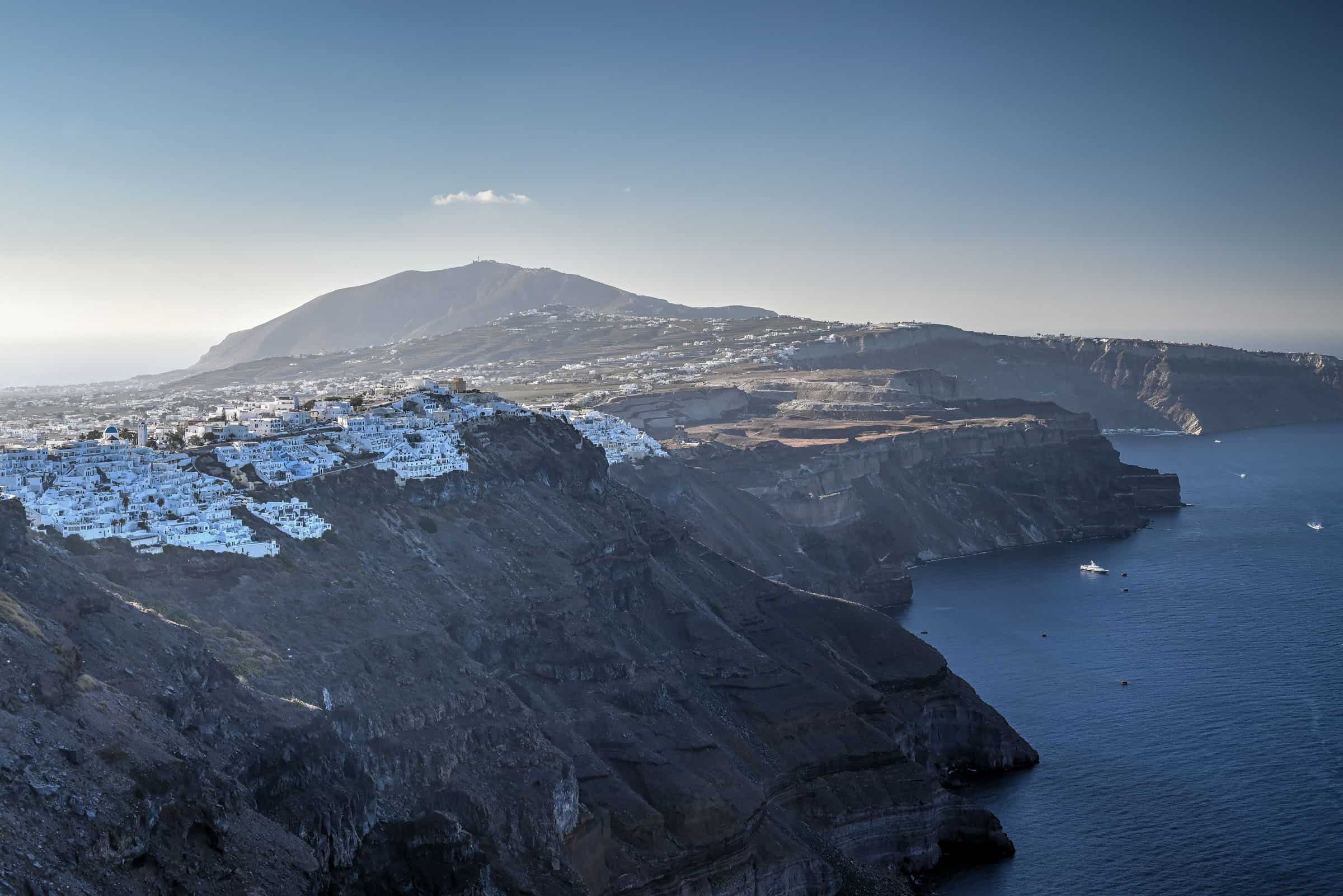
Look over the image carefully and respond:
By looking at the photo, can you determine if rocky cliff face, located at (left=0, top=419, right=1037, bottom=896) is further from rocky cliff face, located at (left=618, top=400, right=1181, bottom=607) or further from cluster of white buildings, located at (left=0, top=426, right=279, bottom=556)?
rocky cliff face, located at (left=618, top=400, right=1181, bottom=607)

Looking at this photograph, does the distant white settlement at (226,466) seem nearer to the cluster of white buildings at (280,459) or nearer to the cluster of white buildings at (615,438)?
the cluster of white buildings at (280,459)

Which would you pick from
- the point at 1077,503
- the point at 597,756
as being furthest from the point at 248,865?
the point at 1077,503

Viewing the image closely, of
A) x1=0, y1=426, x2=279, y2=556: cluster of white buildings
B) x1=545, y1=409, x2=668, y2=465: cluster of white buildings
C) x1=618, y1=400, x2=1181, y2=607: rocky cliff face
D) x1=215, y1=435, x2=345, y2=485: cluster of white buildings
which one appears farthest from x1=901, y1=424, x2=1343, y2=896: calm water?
x1=215, y1=435, x2=345, y2=485: cluster of white buildings

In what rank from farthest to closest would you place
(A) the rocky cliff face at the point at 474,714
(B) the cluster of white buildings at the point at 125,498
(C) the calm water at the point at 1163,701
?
1. (C) the calm water at the point at 1163,701
2. (B) the cluster of white buildings at the point at 125,498
3. (A) the rocky cliff face at the point at 474,714

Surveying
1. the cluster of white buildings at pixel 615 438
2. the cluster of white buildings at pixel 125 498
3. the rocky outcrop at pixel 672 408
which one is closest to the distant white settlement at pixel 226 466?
the cluster of white buildings at pixel 125 498

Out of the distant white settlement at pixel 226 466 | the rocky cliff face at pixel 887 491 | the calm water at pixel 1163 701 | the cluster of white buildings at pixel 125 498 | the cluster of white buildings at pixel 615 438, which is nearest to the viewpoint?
the cluster of white buildings at pixel 125 498

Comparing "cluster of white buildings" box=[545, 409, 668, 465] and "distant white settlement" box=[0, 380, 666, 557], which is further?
"cluster of white buildings" box=[545, 409, 668, 465]
